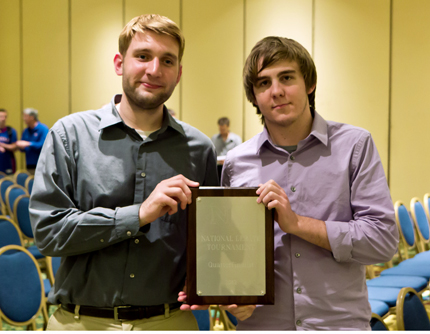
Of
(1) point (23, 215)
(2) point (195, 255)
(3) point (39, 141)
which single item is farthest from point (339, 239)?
(3) point (39, 141)

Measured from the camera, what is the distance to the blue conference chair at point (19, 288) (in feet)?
8.66

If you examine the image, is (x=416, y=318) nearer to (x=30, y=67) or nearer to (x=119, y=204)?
(x=119, y=204)

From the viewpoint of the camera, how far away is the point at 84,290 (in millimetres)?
1642

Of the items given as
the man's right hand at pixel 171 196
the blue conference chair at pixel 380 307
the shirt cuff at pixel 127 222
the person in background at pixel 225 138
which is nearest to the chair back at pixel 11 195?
the person in background at pixel 225 138

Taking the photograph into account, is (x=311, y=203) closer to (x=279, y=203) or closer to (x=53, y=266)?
(x=279, y=203)

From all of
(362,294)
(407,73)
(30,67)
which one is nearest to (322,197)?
(362,294)


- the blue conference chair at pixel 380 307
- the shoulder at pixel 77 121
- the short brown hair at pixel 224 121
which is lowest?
the blue conference chair at pixel 380 307

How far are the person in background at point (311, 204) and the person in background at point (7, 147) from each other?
8283 mm

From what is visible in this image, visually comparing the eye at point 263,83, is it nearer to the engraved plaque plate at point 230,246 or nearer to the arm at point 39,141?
the engraved plaque plate at point 230,246

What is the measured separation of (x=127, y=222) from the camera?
155 centimetres

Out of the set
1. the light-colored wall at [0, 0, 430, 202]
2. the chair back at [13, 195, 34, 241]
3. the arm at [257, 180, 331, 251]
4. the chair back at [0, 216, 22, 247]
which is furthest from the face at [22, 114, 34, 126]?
the arm at [257, 180, 331, 251]

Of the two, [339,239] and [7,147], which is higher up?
[7,147]

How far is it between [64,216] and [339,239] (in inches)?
36.4

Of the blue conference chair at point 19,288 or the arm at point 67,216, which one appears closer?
the arm at point 67,216
